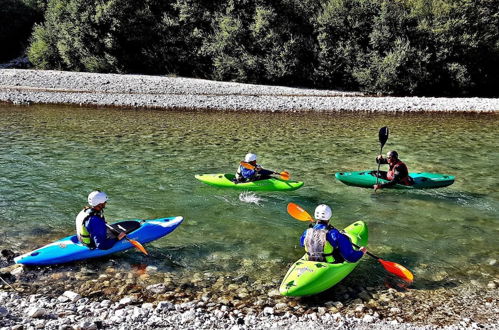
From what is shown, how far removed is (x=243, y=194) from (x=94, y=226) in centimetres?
451

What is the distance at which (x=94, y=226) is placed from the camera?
7164mm

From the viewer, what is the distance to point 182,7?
107 feet

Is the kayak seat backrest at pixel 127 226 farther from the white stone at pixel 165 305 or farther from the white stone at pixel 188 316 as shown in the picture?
the white stone at pixel 188 316

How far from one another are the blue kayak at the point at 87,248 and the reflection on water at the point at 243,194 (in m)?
0.25

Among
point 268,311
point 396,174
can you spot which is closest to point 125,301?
point 268,311

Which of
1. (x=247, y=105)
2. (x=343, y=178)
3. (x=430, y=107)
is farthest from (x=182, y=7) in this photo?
(x=343, y=178)

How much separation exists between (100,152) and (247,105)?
1138cm

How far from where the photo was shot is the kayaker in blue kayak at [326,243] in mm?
6578

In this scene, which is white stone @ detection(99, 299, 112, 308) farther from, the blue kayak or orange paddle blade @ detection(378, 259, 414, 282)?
orange paddle blade @ detection(378, 259, 414, 282)

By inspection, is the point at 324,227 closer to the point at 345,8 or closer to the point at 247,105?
the point at 247,105

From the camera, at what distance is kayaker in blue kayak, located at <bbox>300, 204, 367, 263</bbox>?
6578 millimetres

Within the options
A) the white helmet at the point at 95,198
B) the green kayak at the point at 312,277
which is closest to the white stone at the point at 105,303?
the white helmet at the point at 95,198

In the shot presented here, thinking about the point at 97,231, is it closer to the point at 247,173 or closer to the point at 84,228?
the point at 84,228

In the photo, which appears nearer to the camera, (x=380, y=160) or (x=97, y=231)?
(x=97, y=231)
